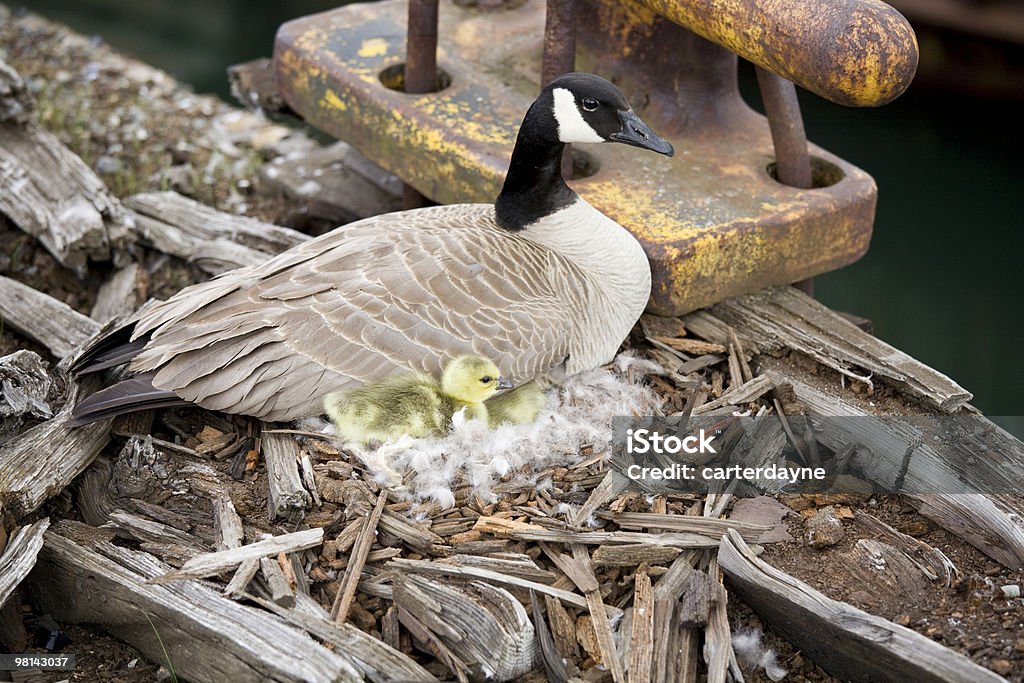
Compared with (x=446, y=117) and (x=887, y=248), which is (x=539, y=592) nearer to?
(x=446, y=117)

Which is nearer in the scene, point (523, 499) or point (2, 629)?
point (2, 629)

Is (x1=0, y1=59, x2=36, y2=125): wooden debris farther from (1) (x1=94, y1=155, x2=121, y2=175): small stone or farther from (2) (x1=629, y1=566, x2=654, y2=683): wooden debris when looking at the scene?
(2) (x1=629, y1=566, x2=654, y2=683): wooden debris

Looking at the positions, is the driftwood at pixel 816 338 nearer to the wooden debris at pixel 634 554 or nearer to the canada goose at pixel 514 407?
the canada goose at pixel 514 407

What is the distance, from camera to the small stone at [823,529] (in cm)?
272

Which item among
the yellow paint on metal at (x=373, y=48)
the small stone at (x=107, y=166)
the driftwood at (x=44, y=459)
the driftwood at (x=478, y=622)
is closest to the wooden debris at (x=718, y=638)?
the driftwood at (x=478, y=622)

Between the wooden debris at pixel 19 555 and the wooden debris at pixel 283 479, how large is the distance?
22.0 inches

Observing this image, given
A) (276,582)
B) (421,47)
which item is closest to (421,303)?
(276,582)

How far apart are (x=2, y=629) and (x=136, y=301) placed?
5.16 ft

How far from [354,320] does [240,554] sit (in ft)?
2.44

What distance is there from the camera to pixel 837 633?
2398 millimetres

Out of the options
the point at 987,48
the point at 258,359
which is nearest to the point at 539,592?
the point at 258,359

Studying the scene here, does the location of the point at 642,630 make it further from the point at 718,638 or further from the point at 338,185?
the point at 338,185

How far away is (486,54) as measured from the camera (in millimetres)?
4473

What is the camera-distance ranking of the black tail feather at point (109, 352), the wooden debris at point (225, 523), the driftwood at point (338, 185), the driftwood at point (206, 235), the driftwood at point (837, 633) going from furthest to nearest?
the driftwood at point (338, 185) → the driftwood at point (206, 235) → the black tail feather at point (109, 352) → the wooden debris at point (225, 523) → the driftwood at point (837, 633)
